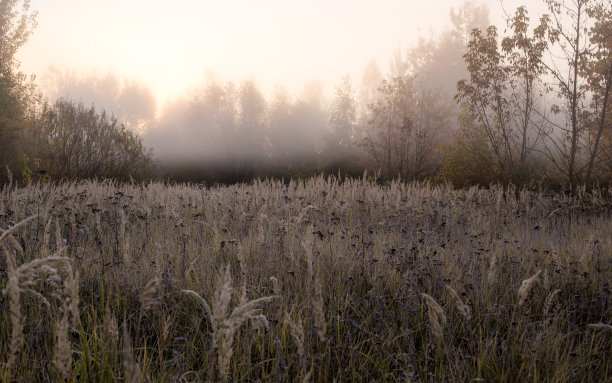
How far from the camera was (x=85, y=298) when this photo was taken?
308 cm

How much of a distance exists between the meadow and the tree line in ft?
23.4

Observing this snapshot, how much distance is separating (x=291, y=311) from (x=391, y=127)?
51.5 feet

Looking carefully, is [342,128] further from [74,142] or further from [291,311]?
[291,311]

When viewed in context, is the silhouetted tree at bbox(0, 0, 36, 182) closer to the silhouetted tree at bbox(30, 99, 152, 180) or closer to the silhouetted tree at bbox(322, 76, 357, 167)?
the silhouetted tree at bbox(30, 99, 152, 180)

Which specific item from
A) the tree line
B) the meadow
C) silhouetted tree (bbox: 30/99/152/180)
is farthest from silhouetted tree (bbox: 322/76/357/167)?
the meadow

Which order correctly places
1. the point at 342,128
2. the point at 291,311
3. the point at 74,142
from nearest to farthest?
the point at 291,311 → the point at 74,142 → the point at 342,128

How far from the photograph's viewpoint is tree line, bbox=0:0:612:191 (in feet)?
34.8

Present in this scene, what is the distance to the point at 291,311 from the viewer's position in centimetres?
239

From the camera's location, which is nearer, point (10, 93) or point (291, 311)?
point (291, 311)

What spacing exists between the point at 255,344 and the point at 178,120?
4951 centimetres

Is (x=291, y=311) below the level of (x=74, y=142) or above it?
below

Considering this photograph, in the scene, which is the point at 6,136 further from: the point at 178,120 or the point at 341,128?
the point at 178,120

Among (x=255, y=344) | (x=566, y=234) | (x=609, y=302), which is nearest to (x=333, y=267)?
(x=255, y=344)

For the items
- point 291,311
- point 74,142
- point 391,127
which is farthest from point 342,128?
point 291,311
